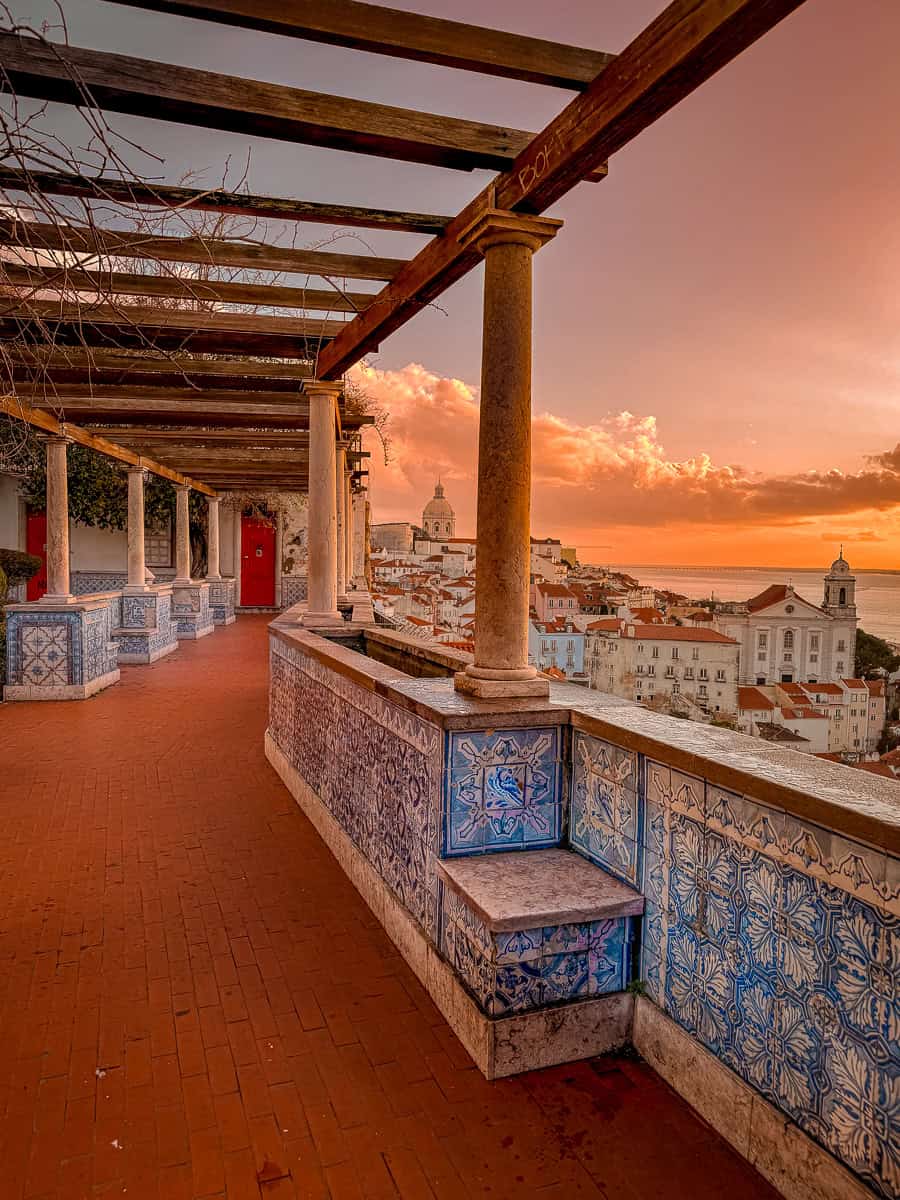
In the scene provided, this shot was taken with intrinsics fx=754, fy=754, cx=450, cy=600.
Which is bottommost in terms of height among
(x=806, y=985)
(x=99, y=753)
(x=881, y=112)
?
(x=99, y=753)

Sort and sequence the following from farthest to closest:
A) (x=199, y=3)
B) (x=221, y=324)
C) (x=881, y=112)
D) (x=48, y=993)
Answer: (x=221, y=324), (x=881, y=112), (x=48, y=993), (x=199, y=3)

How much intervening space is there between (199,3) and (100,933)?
3616mm

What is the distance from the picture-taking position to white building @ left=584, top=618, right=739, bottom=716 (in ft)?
11.7

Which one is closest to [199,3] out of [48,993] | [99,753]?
[48,993]

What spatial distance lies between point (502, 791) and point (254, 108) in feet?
9.14

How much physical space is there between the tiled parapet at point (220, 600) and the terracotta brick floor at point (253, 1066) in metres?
13.5

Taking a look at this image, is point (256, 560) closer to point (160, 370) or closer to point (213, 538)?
point (213, 538)

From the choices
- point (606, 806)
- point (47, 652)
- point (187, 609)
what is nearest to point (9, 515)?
point (187, 609)

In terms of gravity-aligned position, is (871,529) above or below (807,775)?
above

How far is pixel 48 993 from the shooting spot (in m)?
2.87

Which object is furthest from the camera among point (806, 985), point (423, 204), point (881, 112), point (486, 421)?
point (423, 204)

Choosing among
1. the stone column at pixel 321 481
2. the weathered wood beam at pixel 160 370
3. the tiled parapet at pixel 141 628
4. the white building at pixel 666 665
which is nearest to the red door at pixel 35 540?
the tiled parapet at pixel 141 628

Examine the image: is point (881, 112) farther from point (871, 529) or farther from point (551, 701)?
point (551, 701)

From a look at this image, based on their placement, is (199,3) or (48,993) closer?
(199,3)
